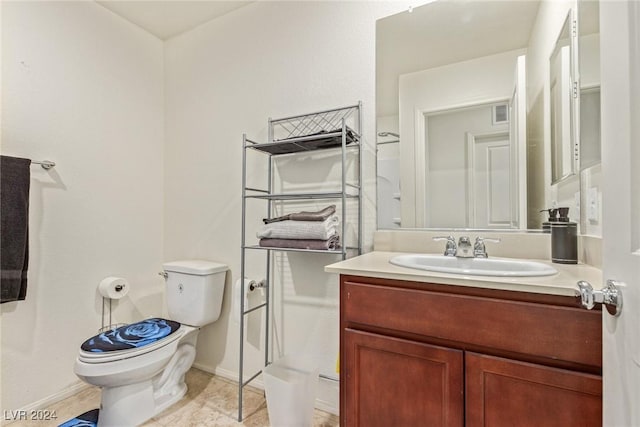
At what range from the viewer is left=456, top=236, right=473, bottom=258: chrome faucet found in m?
1.24

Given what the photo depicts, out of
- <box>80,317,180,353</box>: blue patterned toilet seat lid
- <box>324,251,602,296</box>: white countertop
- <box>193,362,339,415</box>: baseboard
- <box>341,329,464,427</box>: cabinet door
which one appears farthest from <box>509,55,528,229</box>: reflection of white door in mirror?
<box>80,317,180,353</box>: blue patterned toilet seat lid

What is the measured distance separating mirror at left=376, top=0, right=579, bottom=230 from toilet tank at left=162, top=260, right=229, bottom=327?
1043 millimetres

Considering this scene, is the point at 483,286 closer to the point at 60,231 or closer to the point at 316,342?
the point at 316,342

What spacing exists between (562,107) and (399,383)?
1179mm

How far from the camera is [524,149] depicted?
1311mm

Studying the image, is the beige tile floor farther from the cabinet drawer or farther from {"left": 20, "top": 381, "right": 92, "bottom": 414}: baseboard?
the cabinet drawer

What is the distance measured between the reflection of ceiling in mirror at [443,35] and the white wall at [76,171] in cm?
165

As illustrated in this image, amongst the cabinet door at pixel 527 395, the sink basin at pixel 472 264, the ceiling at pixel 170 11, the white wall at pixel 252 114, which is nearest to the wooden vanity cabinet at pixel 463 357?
the cabinet door at pixel 527 395

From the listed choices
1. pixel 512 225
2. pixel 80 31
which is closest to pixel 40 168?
pixel 80 31

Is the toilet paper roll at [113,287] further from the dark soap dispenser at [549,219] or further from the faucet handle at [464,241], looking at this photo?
the dark soap dispenser at [549,219]

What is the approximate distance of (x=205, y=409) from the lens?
1.64 metres

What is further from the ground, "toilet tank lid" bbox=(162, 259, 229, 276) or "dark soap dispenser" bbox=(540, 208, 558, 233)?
"dark soap dispenser" bbox=(540, 208, 558, 233)

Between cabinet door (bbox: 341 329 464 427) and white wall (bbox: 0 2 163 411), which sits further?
white wall (bbox: 0 2 163 411)

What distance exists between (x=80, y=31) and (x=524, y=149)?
97.0 inches
